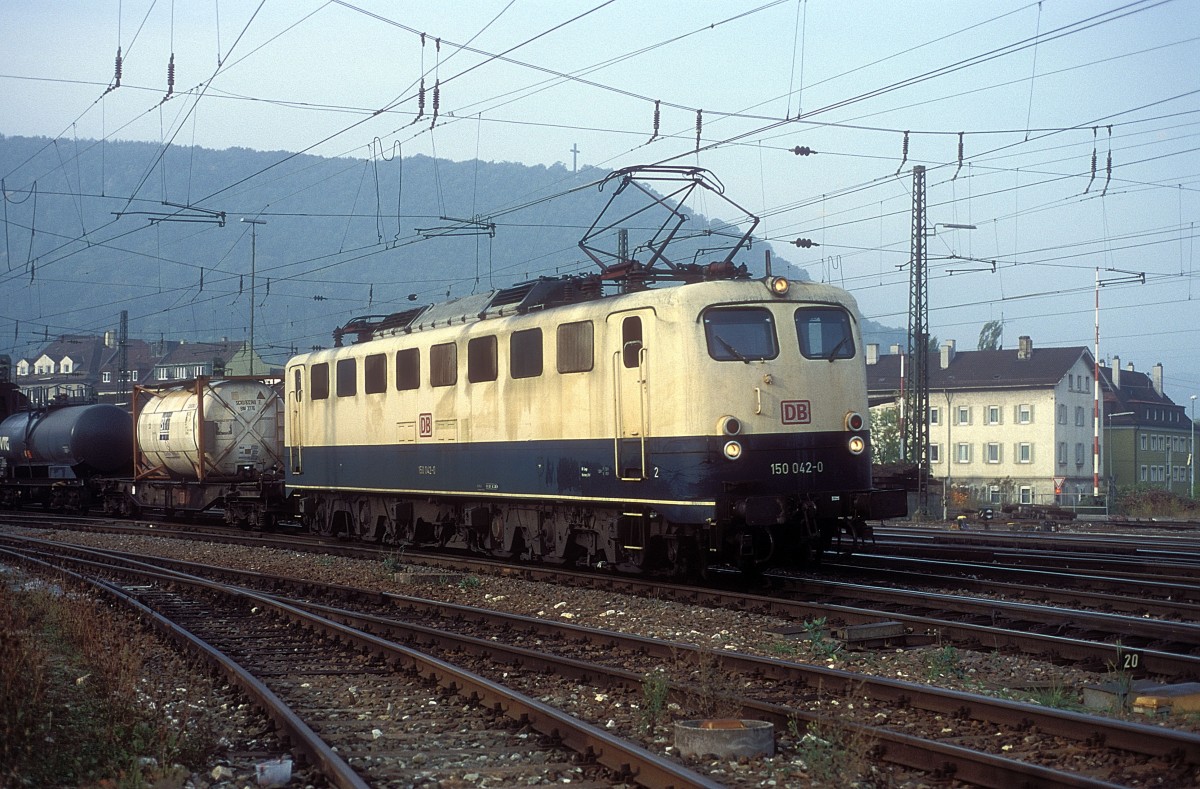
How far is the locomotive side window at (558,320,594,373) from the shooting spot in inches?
617

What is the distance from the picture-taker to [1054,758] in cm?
689

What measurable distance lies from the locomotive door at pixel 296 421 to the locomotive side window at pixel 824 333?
40.3 feet

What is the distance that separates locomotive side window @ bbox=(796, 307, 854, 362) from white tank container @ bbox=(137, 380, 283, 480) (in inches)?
750

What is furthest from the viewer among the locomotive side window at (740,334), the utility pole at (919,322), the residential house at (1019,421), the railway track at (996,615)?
the residential house at (1019,421)

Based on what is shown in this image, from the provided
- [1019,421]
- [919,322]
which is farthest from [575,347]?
[1019,421]

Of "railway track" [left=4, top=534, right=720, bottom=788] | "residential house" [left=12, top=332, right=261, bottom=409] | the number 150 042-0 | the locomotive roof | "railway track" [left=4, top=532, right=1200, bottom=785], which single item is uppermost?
"residential house" [left=12, top=332, right=261, bottom=409]

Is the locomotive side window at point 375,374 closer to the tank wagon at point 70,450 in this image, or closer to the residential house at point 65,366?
the tank wagon at point 70,450

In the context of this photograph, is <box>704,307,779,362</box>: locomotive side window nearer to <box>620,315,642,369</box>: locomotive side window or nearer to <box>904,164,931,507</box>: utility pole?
<box>620,315,642,369</box>: locomotive side window

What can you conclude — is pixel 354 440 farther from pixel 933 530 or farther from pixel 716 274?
pixel 933 530

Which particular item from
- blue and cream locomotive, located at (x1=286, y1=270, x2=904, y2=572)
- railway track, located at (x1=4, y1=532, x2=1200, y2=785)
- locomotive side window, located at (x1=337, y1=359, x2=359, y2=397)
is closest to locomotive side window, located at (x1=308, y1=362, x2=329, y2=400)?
locomotive side window, located at (x1=337, y1=359, x2=359, y2=397)

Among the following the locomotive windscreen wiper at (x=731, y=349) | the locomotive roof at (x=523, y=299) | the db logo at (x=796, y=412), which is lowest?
the db logo at (x=796, y=412)

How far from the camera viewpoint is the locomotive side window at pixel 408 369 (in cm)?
1988

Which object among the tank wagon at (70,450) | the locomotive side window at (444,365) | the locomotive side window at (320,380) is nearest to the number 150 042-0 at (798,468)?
the locomotive side window at (444,365)

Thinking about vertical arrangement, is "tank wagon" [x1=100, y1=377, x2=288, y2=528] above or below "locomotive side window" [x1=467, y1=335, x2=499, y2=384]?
below
